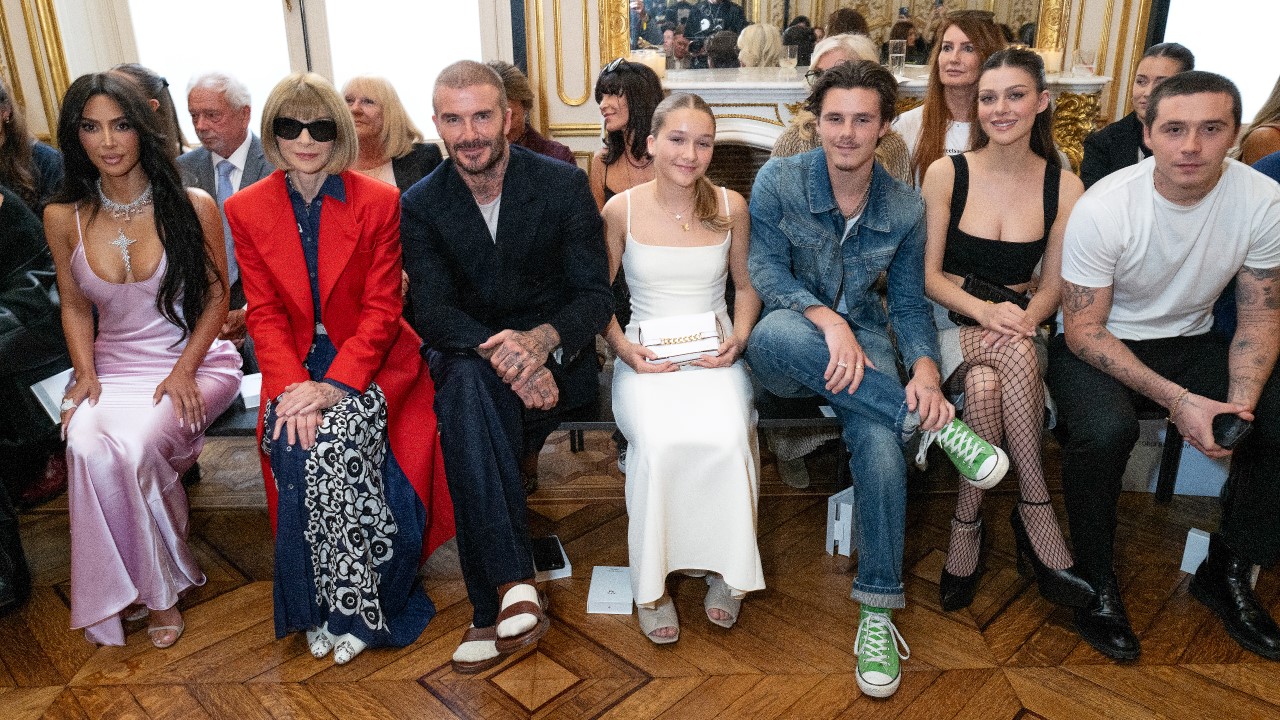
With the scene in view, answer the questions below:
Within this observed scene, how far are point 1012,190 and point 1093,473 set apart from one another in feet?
→ 2.77

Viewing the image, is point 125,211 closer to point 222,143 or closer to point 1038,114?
point 222,143

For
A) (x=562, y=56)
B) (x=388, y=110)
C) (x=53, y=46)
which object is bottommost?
(x=388, y=110)

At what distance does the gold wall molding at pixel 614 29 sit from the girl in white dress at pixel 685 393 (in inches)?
127

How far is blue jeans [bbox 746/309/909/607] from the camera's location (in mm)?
2211

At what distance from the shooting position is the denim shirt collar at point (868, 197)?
8.08 feet

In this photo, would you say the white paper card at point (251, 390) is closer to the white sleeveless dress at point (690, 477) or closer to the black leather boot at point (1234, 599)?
the white sleeveless dress at point (690, 477)

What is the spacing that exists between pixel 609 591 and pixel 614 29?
3.99 m

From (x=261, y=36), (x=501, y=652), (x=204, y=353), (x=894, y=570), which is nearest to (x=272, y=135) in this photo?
(x=204, y=353)

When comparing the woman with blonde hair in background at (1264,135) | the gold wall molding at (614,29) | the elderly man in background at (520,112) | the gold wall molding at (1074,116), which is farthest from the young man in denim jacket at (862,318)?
the gold wall molding at (614,29)

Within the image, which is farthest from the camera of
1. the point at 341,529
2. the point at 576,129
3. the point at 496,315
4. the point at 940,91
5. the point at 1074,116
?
the point at 576,129

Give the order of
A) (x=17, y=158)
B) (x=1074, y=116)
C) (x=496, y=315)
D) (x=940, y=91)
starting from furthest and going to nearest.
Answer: (x=1074, y=116) → (x=940, y=91) → (x=17, y=158) → (x=496, y=315)

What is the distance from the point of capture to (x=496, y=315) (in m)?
2.52

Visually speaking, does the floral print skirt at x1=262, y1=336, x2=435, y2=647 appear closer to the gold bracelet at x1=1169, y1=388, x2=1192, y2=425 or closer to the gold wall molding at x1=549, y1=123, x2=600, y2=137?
the gold bracelet at x1=1169, y1=388, x2=1192, y2=425

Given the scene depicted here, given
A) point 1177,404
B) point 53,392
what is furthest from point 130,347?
point 1177,404
